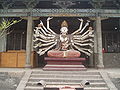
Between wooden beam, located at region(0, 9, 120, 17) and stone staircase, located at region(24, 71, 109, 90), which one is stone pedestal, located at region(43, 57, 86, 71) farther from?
wooden beam, located at region(0, 9, 120, 17)

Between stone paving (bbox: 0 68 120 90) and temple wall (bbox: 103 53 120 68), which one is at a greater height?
temple wall (bbox: 103 53 120 68)

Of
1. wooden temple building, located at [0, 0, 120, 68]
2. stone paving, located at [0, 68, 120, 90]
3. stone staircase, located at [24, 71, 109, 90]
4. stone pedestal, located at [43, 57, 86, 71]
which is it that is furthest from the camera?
wooden temple building, located at [0, 0, 120, 68]

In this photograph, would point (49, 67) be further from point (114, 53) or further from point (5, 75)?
point (114, 53)

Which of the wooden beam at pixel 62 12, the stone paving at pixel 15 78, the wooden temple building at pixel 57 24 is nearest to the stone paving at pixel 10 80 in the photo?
the stone paving at pixel 15 78

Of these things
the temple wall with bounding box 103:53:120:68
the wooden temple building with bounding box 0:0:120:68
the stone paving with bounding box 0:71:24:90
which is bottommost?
the stone paving with bounding box 0:71:24:90

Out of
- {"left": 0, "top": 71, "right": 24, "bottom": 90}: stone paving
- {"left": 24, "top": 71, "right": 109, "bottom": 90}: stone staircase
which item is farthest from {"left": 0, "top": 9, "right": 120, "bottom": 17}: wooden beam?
{"left": 0, "top": 71, "right": 24, "bottom": 90}: stone paving

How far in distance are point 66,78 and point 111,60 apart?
6236mm

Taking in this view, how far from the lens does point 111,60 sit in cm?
1440

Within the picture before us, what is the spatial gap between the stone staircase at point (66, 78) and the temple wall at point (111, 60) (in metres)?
4.72

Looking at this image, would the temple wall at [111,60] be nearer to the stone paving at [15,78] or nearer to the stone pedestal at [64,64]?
the stone pedestal at [64,64]

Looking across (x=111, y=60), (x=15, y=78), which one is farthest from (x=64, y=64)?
(x=111, y=60)

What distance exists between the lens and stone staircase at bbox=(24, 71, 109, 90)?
869cm

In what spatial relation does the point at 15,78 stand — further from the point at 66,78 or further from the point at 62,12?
the point at 62,12

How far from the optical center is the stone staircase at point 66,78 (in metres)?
8.69
